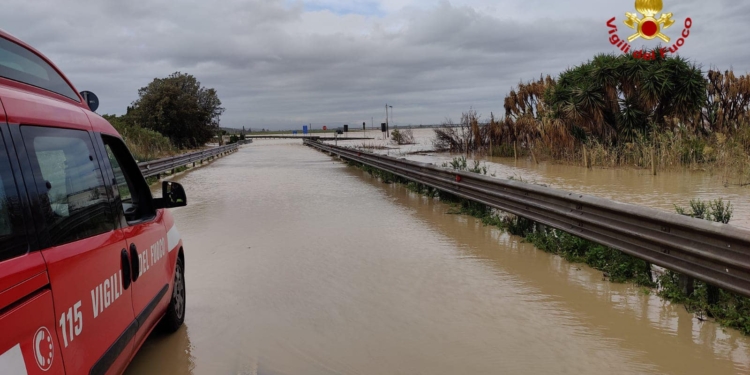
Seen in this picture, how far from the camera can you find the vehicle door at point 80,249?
2660 millimetres

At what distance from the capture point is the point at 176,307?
203 inches

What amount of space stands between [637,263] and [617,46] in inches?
811

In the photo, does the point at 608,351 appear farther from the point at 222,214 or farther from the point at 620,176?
the point at 620,176

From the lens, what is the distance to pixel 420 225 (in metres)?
10.7

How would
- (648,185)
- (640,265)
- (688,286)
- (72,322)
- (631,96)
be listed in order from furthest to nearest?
1. (631,96)
2. (648,185)
3. (640,265)
4. (688,286)
5. (72,322)

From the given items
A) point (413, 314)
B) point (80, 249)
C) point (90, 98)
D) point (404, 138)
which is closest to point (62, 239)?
point (80, 249)

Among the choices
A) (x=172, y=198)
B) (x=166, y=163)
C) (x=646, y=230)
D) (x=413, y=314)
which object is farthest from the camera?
(x=166, y=163)

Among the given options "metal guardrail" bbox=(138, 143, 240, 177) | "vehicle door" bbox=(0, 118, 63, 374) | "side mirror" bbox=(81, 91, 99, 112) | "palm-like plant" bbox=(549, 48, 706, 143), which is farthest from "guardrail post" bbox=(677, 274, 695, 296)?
"palm-like plant" bbox=(549, 48, 706, 143)

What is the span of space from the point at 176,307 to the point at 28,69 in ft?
8.68

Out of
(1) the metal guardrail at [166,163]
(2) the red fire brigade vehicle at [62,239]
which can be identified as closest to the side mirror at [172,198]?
(2) the red fire brigade vehicle at [62,239]

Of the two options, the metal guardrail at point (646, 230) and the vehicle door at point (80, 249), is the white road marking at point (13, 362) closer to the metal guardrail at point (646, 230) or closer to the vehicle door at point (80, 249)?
the vehicle door at point (80, 249)

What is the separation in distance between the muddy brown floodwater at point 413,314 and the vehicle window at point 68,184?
1527 millimetres

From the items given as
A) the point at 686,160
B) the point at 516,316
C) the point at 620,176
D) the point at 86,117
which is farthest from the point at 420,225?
the point at 686,160

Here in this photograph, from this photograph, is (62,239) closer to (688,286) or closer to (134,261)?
(134,261)
